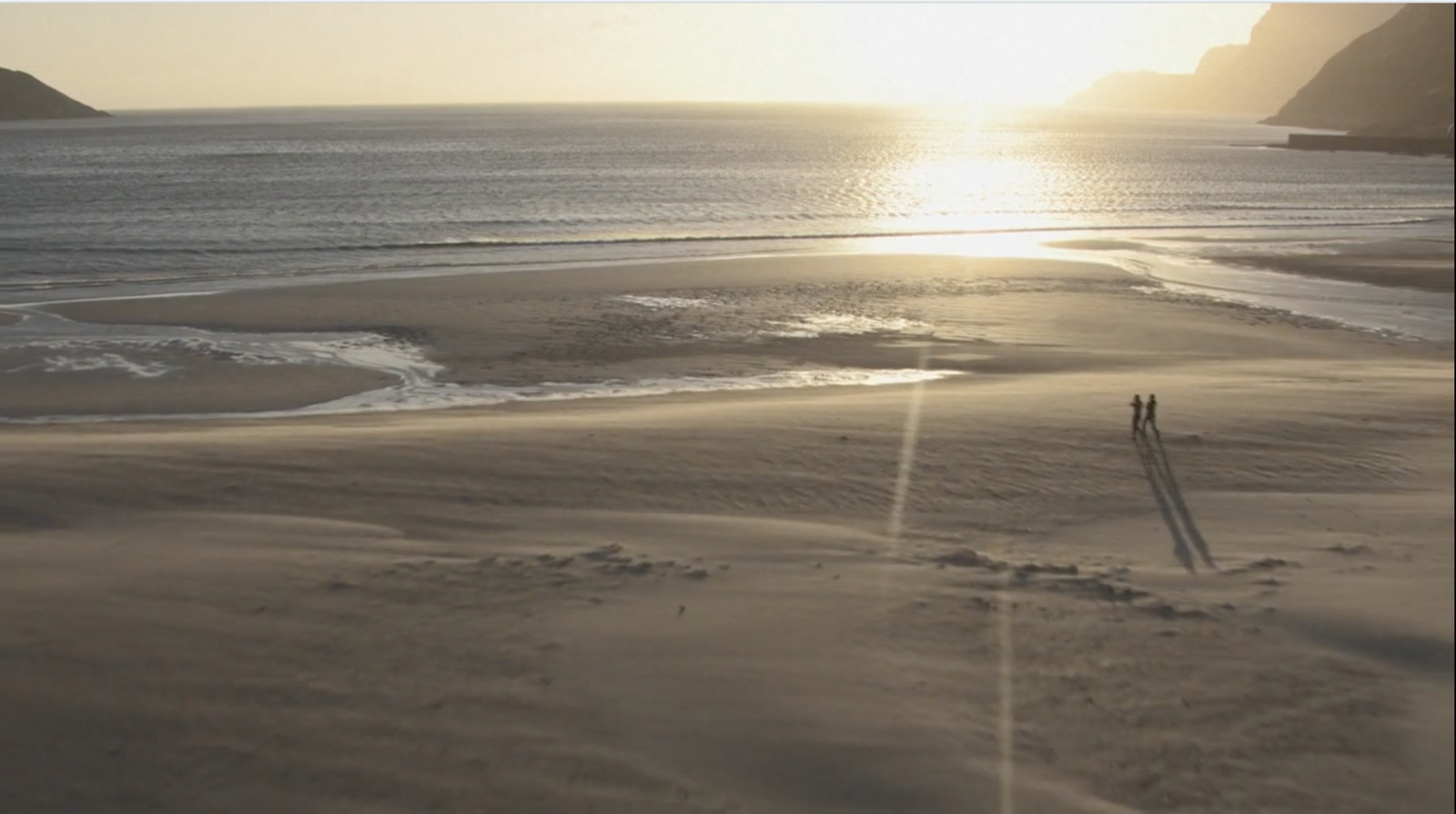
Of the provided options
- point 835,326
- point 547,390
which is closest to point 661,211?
point 835,326

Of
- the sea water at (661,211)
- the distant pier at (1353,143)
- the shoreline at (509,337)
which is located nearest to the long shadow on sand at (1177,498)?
the sea water at (661,211)

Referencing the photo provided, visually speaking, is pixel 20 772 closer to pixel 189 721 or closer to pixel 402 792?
pixel 189 721

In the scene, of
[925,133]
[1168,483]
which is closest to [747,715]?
[1168,483]

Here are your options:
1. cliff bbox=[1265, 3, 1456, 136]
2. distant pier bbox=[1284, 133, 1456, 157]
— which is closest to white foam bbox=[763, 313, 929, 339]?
cliff bbox=[1265, 3, 1456, 136]

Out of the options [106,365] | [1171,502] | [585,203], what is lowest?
[106,365]

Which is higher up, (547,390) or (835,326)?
(835,326)

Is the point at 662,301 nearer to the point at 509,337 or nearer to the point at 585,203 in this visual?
the point at 509,337

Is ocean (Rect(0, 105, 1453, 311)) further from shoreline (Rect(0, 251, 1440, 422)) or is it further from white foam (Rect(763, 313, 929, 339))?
white foam (Rect(763, 313, 929, 339))
